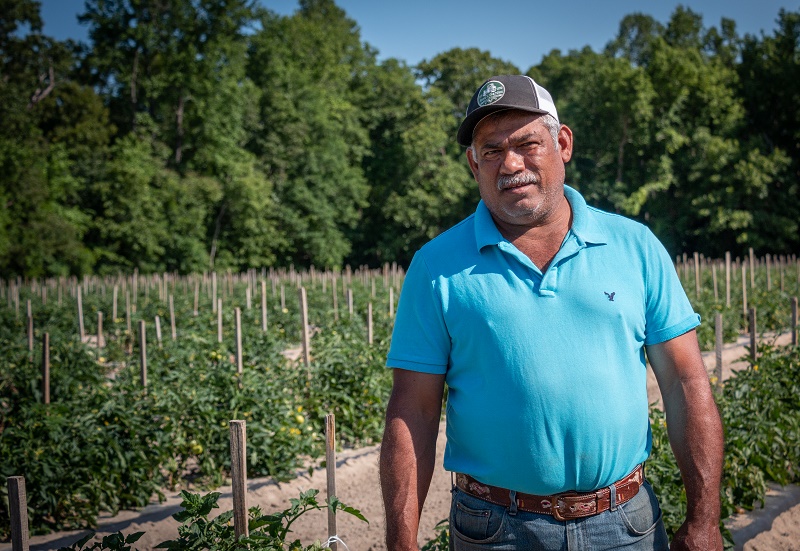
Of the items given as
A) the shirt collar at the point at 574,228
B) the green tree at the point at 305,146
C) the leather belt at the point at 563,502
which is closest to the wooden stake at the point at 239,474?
the leather belt at the point at 563,502

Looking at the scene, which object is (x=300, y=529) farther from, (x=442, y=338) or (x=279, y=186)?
(x=279, y=186)

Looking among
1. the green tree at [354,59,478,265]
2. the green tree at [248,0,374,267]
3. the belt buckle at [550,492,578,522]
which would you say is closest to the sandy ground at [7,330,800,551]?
the belt buckle at [550,492,578,522]

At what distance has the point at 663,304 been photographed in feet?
7.20

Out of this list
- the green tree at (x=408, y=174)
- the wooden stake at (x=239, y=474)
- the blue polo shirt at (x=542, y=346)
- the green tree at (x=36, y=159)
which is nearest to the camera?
the blue polo shirt at (x=542, y=346)

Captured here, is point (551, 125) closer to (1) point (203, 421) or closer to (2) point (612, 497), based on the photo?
(2) point (612, 497)

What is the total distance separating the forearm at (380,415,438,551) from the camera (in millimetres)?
2100

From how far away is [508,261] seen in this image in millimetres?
2203

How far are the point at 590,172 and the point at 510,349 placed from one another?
3736 centimetres

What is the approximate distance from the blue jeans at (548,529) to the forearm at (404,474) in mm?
152

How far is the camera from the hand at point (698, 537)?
2113 mm

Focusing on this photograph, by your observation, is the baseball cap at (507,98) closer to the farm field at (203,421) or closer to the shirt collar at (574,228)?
the shirt collar at (574,228)

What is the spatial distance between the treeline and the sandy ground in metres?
26.1

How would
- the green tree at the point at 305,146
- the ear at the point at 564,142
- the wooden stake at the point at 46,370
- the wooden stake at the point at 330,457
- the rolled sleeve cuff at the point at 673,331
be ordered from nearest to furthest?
the rolled sleeve cuff at the point at 673,331
the ear at the point at 564,142
the wooden stake at the point at 330,457
the wooden stake at the point at 46,370
the green tree at the point at 305,146

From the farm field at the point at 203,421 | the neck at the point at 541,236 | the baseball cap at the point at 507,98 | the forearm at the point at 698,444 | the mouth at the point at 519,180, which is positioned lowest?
the farm field at the point at 203,421
